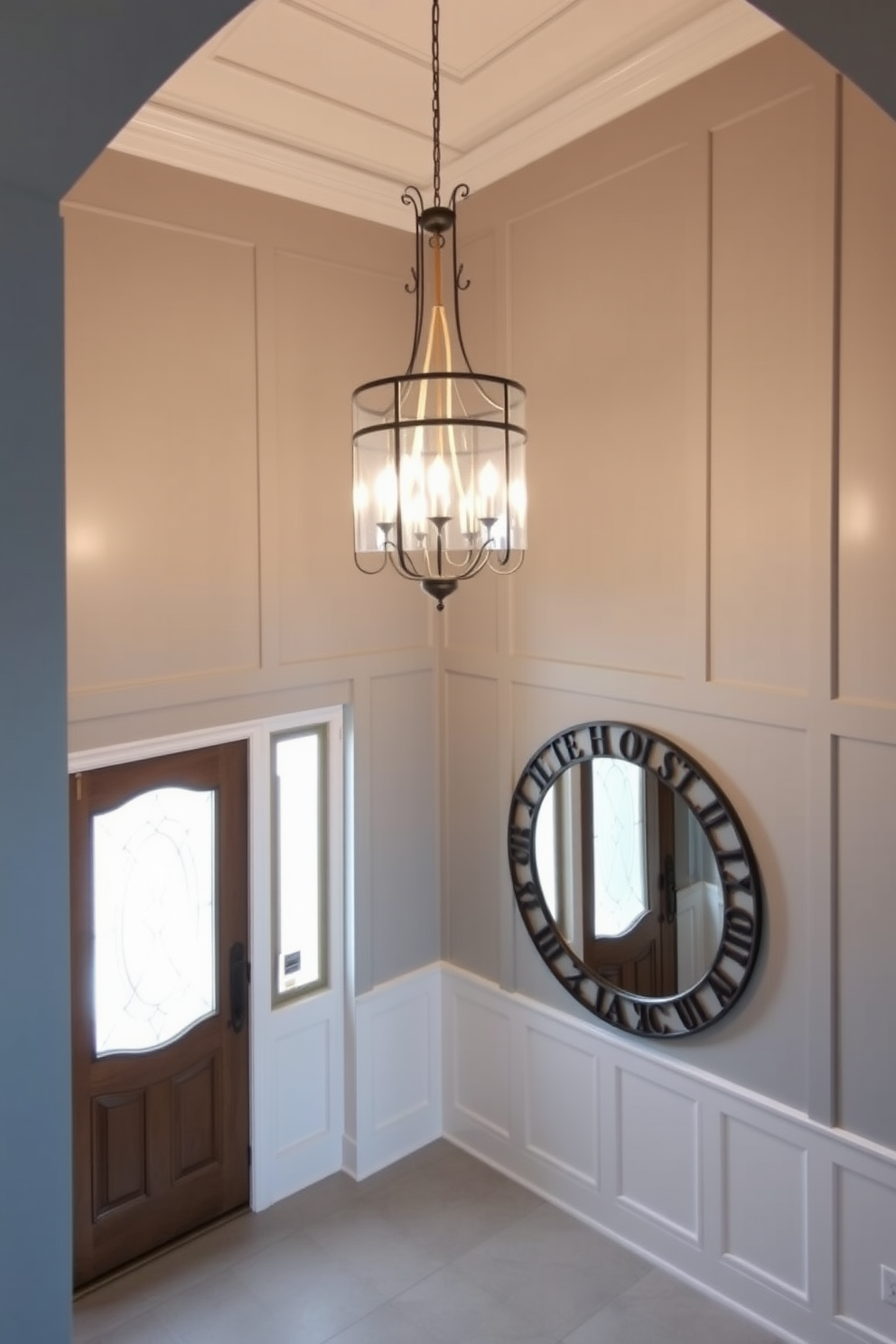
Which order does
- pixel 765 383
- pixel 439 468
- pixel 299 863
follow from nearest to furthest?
1. pixel 439 468
2. pixel 765 383
3. pixel 299 863

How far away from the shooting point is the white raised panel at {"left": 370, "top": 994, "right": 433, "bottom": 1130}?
13.6 feet

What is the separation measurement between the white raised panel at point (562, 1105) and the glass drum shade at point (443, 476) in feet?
7.39

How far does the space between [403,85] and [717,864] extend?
8.80 feet

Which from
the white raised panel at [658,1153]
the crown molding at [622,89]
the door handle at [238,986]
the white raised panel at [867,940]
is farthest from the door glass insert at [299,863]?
the crown molding at [622,89]

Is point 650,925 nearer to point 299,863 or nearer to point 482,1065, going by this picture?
point 482,1065

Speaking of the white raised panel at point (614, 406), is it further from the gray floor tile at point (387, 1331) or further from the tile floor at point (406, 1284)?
the gray floor tile at point (387, 1331)

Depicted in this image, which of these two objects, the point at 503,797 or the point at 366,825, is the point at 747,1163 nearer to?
the point at 503,797

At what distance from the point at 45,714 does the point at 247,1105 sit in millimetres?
3492

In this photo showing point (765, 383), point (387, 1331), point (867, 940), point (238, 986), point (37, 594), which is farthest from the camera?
point (238, 986)

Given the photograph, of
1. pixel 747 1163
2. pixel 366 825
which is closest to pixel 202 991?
pixel 366 825

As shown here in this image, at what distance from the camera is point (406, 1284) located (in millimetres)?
3457

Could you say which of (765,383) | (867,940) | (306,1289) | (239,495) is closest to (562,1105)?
(306,1289)

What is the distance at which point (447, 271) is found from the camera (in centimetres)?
404

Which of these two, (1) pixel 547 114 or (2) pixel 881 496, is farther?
(1) pixel 547 114
